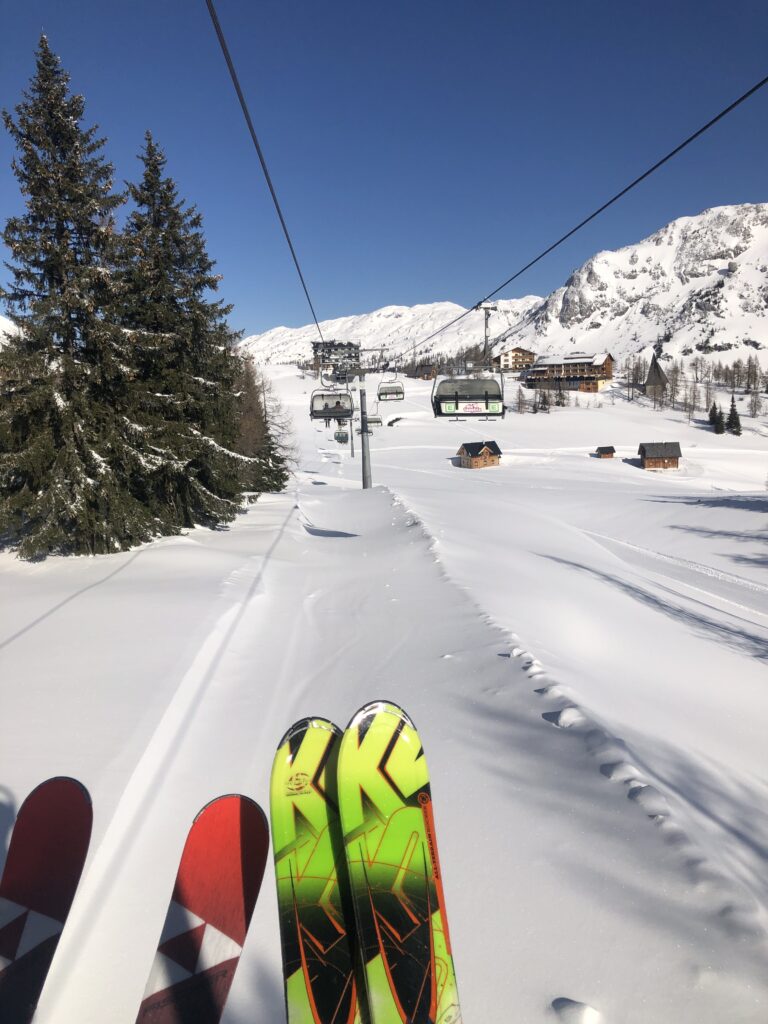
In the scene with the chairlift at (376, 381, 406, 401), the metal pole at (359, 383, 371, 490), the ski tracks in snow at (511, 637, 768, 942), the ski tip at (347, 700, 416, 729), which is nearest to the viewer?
the ski tracks in snow at (511, 637, 768, 942)

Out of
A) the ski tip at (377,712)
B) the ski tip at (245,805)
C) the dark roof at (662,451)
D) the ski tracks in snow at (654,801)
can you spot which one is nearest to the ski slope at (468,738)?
the ski tracks in snow at (654,801)

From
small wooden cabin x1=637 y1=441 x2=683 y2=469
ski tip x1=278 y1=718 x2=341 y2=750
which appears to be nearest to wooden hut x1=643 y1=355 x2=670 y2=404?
small wooden cabin x1=637 y1=441 x2=683 y2=469

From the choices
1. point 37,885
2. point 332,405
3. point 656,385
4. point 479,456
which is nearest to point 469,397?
point 332,405

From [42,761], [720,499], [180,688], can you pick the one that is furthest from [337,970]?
[720,499]

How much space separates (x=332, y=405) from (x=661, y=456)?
2163 inches

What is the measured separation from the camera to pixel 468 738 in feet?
17.1

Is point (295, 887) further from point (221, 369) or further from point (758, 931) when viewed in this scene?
point (221, 369)

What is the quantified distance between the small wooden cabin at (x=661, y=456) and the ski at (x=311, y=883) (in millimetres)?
71453

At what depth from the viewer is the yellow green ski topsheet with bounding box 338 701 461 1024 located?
258 centimetres

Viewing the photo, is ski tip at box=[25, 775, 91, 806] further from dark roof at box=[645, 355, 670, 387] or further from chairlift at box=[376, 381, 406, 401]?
dark roof at box=[645, 355, 670, 387]

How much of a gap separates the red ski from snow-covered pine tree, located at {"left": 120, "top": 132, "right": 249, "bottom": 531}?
13.5 meters

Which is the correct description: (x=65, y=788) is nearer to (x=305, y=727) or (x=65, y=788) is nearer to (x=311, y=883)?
(x=305, y=727)

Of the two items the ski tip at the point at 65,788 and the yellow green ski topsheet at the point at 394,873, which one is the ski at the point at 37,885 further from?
the yellow green ski topsheet at the point at 394,873

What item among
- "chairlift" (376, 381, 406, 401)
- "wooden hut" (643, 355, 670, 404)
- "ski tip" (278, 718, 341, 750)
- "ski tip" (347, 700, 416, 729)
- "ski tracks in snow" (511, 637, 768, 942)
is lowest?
"ski tracks in snow" (511, 637, 768, 942)
